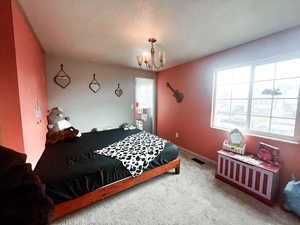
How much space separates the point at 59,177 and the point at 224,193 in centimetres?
212

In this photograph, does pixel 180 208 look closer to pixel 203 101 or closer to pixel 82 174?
pixel 82 174

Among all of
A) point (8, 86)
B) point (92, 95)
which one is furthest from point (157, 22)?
point (92, 95)

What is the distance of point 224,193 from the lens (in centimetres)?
180

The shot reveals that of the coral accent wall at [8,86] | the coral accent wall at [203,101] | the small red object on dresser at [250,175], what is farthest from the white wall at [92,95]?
the small red object on dresser at [250,175]

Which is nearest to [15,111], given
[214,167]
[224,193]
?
[224,193]

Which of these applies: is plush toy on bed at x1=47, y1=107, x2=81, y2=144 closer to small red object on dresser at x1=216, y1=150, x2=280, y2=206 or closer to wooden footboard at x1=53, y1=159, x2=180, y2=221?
wooden footboard at x1=53, y1=159, x2=180, y2=221

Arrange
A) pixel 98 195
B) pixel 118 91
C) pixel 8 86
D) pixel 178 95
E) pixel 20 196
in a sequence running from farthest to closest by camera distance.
→ 1. pixel 118 91
2. pixel 178 95
3. pixel 98 195
4. pixel 8 86
5. pixel 20 196

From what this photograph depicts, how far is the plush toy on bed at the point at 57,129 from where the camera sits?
7.82 feet

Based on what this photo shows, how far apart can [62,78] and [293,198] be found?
430 centimetres

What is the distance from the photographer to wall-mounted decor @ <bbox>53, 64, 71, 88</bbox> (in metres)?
2.84

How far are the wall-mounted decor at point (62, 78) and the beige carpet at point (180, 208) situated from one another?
8.50 ft

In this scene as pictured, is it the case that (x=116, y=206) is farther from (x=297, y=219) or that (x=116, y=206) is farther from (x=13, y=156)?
(x=297, y=219)

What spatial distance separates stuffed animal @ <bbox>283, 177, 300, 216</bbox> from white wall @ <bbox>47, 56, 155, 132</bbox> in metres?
→ 3.33

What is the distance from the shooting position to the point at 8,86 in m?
1.15
